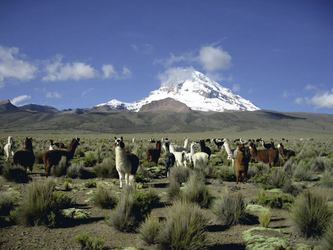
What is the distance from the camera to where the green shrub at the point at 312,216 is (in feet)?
15.7

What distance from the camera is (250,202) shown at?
24.3 feet

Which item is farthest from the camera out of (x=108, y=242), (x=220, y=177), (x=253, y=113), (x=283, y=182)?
(x=253, y=113)

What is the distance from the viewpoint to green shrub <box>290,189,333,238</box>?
4.80m

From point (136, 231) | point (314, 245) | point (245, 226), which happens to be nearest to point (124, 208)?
point (136, 231)

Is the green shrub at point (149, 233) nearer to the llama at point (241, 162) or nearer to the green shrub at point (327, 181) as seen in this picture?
the llama at point (241, 162)

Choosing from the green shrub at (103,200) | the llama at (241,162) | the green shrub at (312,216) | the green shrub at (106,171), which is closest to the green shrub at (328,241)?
the green shrub at (312,216)

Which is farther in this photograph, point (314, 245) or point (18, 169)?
point (18, 169)

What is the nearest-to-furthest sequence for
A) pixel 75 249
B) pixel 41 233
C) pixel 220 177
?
pixel 75 249, pixel 41 233, pixel 220 177

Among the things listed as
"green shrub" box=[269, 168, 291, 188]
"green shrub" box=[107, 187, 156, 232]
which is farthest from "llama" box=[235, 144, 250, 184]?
"green shrub" box=[107, 187, 156, 232]

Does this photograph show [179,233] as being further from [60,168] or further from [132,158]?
[60,168]

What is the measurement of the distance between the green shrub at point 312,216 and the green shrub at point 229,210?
1271 millimetres

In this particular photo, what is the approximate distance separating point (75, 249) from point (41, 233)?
4.24 feet

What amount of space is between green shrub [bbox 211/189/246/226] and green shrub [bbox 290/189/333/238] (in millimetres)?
1271

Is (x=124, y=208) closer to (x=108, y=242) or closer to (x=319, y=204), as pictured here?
(x=108, y=242)
